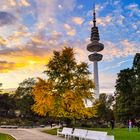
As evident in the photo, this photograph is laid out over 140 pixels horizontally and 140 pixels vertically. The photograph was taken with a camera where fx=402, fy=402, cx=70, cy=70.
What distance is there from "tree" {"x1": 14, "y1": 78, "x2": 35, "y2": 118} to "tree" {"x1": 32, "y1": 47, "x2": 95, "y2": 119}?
147 ft

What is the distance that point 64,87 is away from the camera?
4681cm

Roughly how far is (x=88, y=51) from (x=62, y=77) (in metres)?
115

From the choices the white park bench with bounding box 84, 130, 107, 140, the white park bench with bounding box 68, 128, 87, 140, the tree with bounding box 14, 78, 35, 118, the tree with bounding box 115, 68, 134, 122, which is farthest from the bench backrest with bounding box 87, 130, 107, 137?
the tree with bounding box 14, 78, 35, 118

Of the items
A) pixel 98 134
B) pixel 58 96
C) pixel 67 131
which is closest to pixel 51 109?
pixel 58 96

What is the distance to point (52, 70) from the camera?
1873 inches

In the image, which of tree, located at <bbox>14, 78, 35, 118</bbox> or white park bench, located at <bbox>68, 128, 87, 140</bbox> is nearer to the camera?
white park bench, located at <bbox>68, 128, 87, 140</bbox>

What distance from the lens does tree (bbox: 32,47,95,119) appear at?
4675 cm

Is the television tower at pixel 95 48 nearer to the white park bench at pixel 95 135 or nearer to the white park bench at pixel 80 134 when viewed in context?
the white park bench at pixel 80 134

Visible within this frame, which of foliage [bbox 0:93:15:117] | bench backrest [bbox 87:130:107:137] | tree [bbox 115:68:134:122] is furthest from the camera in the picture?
foliage [bbox 0:93:15:117]

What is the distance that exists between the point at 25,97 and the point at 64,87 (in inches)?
1893

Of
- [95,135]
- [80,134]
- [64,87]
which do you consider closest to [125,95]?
[64,87]

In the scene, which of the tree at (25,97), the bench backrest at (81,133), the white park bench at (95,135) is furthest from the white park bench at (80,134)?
the tree at (25,97)

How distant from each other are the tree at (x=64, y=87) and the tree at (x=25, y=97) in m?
44.9

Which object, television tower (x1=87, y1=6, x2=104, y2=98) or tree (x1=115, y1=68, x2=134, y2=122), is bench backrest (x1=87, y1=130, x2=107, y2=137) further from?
television tower (x1=87, y1=6, x2=104, y2=98)
